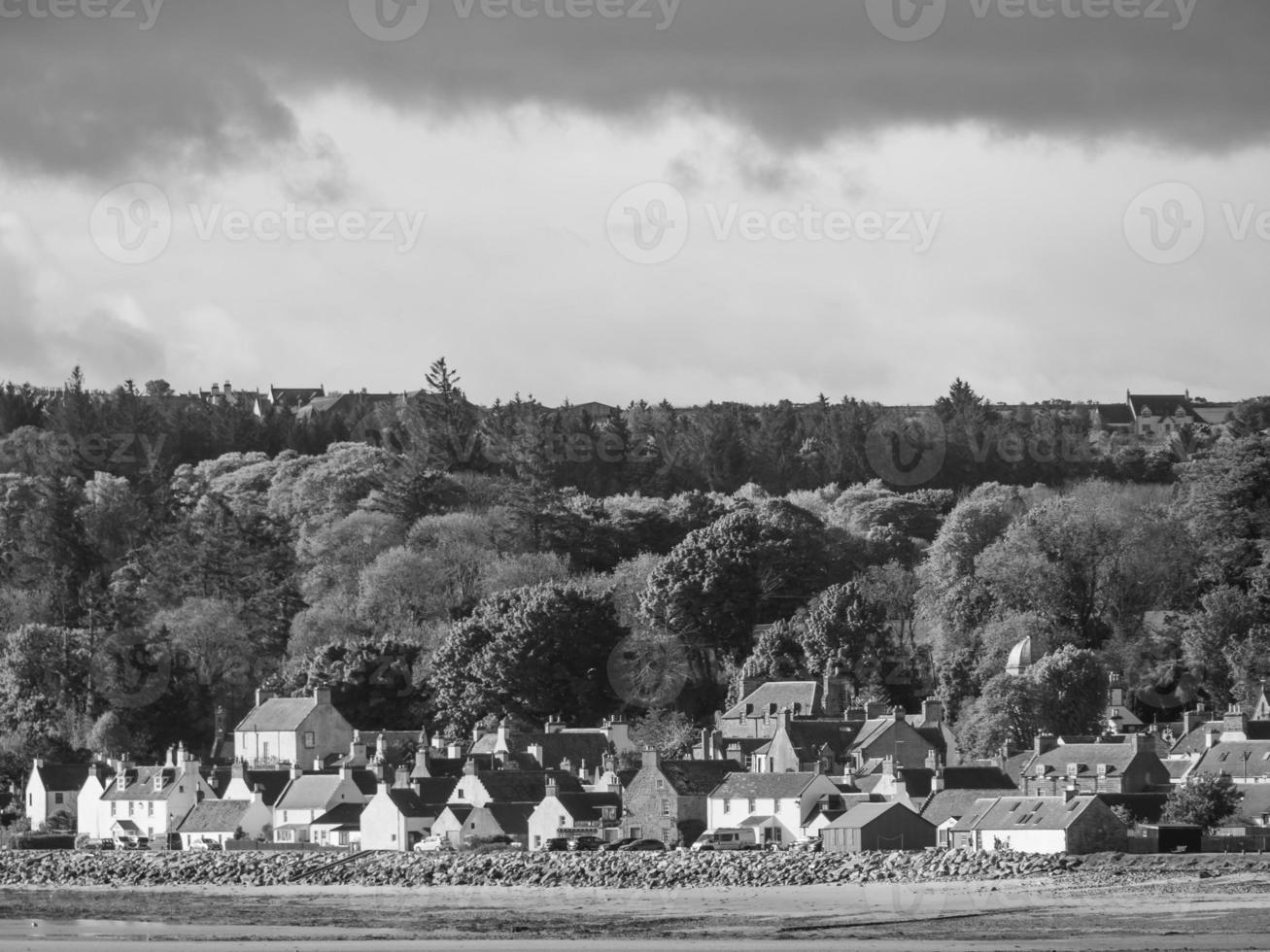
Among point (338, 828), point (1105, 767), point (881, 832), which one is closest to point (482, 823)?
point (338, 828)

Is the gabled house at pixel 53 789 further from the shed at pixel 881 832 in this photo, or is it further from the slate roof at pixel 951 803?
the slate roof at pixel 951 803

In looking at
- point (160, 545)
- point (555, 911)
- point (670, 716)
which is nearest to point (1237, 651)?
point (670, 716)

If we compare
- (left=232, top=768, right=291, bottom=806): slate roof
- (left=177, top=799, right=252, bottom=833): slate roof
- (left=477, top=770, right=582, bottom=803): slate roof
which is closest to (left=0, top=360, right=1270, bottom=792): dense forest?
(left=232, top=768, right=291, bottom=806): slate roof

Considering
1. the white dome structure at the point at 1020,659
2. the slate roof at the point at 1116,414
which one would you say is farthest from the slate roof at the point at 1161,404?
the white dome structure at the point at 1020,659

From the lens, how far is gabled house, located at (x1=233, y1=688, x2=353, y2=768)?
3366 inches

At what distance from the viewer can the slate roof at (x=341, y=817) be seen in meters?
71.7

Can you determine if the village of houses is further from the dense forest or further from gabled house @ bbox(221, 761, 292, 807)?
the dense forest

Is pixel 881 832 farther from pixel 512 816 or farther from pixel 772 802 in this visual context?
pixel 512 816

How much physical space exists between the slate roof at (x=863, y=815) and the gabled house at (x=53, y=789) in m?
31.6

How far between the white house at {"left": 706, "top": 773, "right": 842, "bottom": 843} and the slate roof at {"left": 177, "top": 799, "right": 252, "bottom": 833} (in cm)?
1688

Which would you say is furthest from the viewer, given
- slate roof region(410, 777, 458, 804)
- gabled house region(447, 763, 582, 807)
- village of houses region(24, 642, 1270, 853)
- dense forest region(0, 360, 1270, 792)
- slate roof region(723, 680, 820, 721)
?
dense forest region(0, 360, 1270, 792)

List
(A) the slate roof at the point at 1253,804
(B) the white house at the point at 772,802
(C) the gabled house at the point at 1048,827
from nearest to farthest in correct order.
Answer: (C) the gabled house at the point at 1048,827 → (A) the slate roof at the point at 1253,804 → (B) the white house at the point at 772,802

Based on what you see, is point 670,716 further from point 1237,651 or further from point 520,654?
point 1237,651

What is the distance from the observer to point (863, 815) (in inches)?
2409
